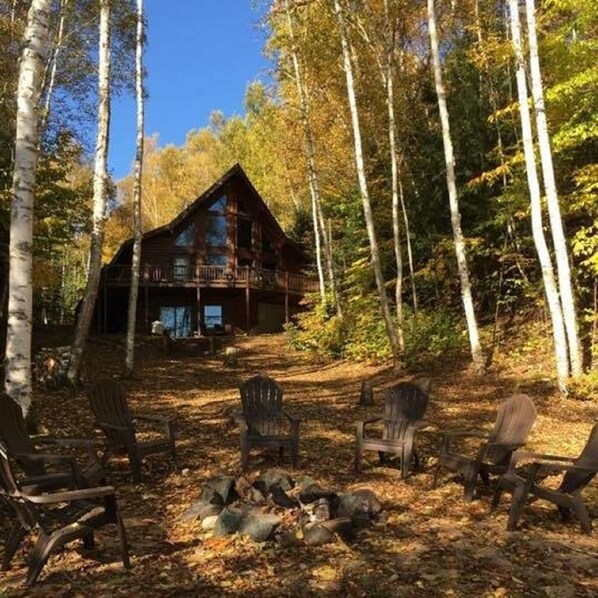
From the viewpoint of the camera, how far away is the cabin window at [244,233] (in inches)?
1026

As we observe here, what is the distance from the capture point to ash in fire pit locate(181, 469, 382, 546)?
3.71 metres

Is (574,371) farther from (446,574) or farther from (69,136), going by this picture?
(69,136)

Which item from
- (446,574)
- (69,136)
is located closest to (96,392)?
(446,574)

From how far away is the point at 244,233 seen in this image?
26375mm

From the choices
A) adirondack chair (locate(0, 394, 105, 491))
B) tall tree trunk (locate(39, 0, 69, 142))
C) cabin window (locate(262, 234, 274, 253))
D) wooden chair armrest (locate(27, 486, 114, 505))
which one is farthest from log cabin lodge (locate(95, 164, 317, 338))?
wooden chair armrest (locate(27, 486, 114, 505))

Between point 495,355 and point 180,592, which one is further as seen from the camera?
point 495,355

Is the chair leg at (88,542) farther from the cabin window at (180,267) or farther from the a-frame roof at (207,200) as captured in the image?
the a-frame roof at (207,200)

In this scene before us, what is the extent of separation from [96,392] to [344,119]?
48.4 feet

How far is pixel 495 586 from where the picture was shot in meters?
3.10

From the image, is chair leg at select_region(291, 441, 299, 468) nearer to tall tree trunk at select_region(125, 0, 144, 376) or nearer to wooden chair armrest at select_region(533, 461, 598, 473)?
wooden chair armrest at select_region(533, 461, 598, 473)

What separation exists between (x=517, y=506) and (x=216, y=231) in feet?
74.1

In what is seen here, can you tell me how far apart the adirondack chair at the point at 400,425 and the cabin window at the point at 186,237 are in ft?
67.3

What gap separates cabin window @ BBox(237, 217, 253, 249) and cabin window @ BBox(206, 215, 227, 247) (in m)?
0.72

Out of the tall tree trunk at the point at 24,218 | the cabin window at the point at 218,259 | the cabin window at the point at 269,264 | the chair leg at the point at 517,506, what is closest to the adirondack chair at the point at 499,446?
the chair leg at the point at 517,506
